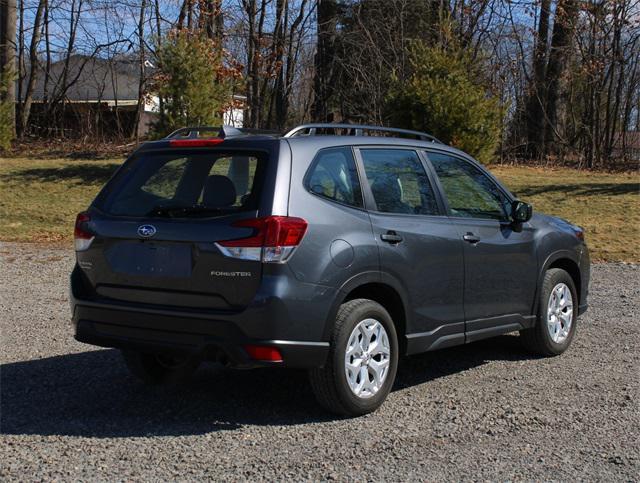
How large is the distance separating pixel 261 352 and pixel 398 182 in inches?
69.3

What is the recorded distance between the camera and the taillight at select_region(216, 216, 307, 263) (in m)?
4.89

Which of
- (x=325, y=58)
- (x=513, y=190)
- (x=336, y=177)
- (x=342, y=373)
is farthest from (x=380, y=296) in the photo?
(x=325, y=58)

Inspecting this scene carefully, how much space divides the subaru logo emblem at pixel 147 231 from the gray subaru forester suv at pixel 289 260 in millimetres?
11

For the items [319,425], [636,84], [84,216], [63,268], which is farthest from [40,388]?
[636,84]

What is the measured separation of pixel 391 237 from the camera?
556 centimetres

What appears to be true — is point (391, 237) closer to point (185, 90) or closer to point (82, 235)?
point (82, 235)

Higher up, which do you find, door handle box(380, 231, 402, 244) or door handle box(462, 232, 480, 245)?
door handle box(380, 231, 402, 244)

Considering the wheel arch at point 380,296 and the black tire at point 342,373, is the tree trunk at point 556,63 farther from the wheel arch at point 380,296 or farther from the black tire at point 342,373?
the black tire at point 342,373

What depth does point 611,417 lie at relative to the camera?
18.1 ft

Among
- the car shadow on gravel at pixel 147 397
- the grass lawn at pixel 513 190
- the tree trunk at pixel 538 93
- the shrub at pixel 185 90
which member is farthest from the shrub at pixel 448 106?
the car shadow on gravel at pixel 147 397

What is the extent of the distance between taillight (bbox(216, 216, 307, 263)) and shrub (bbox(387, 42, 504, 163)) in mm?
14485

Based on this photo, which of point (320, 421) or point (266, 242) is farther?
point (320, 421)

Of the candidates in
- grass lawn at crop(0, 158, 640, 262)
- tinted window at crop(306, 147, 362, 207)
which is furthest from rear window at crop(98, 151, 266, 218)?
grass lawn at crop(0, 158, 640, 262)

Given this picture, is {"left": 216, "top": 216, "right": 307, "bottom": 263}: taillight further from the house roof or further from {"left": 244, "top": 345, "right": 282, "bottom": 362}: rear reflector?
the house roof
